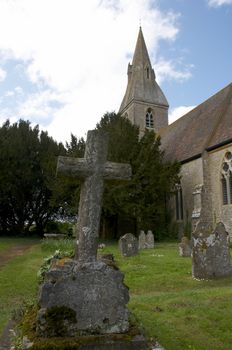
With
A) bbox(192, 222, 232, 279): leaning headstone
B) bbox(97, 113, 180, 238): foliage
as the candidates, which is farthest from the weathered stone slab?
bbox(97, 113, 180, 238): foliage

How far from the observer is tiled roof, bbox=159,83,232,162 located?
22000mm

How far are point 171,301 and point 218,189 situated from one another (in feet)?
49.5

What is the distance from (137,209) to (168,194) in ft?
12.4

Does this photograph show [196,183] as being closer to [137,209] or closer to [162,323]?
[137,209]

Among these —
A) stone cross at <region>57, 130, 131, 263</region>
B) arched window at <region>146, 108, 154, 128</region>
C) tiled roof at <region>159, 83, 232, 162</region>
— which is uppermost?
arched window at <region>146, 108, 154, 128</region>

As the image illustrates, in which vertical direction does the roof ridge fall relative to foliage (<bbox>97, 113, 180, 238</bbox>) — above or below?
above

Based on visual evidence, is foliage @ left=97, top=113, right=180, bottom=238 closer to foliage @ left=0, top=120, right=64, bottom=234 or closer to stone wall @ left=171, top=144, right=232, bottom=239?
stone wall @ left=171, top=144, right=232, bottom=239

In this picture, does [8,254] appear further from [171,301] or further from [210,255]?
[171,301]

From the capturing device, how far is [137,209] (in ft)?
71.6

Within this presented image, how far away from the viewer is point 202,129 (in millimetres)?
24188

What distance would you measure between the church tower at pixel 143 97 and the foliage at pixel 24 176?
9.96 meters

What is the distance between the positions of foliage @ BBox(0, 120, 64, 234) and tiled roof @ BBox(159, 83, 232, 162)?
380 inches

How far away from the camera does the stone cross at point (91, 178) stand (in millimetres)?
5199

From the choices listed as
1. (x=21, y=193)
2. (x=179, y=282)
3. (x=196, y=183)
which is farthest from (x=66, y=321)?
(x=21, y=193)
